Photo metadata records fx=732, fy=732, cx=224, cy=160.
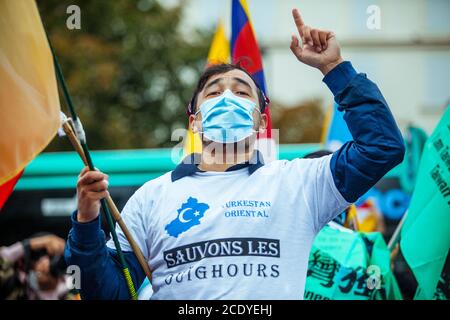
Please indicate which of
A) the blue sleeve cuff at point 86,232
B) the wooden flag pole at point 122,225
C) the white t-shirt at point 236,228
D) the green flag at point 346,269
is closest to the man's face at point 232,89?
the white t-shirt at point 236,228

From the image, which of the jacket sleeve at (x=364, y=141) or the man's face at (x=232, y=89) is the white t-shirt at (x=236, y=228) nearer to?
the jacket sleeve at (x=364, y=141)

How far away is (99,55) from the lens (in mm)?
11672

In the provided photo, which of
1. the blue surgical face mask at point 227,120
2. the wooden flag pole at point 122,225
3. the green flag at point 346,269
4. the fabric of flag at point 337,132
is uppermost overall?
the blue surgical face mask at point 227,120

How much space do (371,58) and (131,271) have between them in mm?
13795

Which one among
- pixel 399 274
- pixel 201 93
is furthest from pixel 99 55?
pixel 201 93

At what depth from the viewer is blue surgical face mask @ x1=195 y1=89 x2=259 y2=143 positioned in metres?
2.39

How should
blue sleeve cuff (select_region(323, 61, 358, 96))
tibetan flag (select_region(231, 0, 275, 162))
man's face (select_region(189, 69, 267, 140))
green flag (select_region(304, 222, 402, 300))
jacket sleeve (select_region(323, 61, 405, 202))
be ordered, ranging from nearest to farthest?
jacket sleeve (select_region(323, 61, 405, 202)), blue sleeve cuff (select_region(323, 61, 358, 96)), man's face (select_region(189, 69, 267, 140)), green flag (select_region(304, 222, 402, 300)), tibetan flag (select_region(231, 0, 275, 162))

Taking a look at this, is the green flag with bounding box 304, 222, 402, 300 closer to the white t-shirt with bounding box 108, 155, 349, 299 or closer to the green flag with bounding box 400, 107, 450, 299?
the green flag with bounding box 400, 107, 450, 299

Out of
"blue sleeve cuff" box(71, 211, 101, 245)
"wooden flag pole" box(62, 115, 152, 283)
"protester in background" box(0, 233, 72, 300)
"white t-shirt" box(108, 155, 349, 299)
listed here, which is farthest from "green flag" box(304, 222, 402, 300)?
"protester in background" box(0, 233, 72, 300)

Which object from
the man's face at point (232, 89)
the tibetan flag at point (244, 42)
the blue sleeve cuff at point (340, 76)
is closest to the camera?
the blue sleeve cuff at point (340, 76)

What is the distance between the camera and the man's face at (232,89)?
2496 millimetres

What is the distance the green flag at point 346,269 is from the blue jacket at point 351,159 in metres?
0.92

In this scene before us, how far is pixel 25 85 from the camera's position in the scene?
2.46 metres

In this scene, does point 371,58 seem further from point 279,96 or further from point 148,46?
point 148,46
